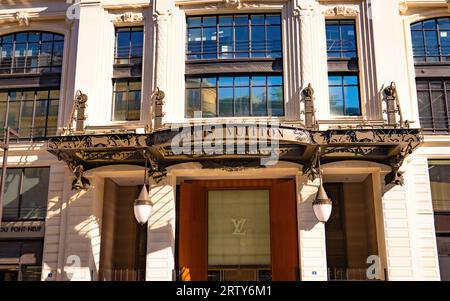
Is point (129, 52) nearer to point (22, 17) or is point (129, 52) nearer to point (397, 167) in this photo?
point (22, 17)

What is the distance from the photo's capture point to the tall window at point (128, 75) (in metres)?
21.7

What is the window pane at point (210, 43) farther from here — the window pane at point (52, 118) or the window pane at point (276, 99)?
the window pane at point (52, 118)

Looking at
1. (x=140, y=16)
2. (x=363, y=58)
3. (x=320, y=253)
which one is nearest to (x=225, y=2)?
(x=140, y=16)

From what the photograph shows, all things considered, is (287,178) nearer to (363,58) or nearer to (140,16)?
(363,58)

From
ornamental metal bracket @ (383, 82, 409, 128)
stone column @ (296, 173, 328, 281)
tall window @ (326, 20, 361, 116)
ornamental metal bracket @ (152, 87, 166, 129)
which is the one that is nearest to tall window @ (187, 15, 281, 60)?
tall window @ (326, 20, 361, 116)

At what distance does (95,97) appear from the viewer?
70.0 feet

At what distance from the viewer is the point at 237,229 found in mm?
23219

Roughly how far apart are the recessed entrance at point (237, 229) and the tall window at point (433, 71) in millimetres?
6776

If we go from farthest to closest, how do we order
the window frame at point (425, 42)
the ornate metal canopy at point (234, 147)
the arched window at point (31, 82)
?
the arched window at point (31, 82) < the window frame at point (425, 42) < the ornate metal canopy at point (234, 147)

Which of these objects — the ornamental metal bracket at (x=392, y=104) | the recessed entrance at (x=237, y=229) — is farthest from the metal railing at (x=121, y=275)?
the ornamental metal bracket at (x=392, y=104)

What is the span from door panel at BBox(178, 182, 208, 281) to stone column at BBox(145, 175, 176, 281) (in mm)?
1118

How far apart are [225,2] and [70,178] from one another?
10.1 m

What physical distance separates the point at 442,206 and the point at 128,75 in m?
14.3

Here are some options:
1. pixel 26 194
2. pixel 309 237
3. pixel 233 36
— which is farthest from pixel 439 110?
pixel 26 194
